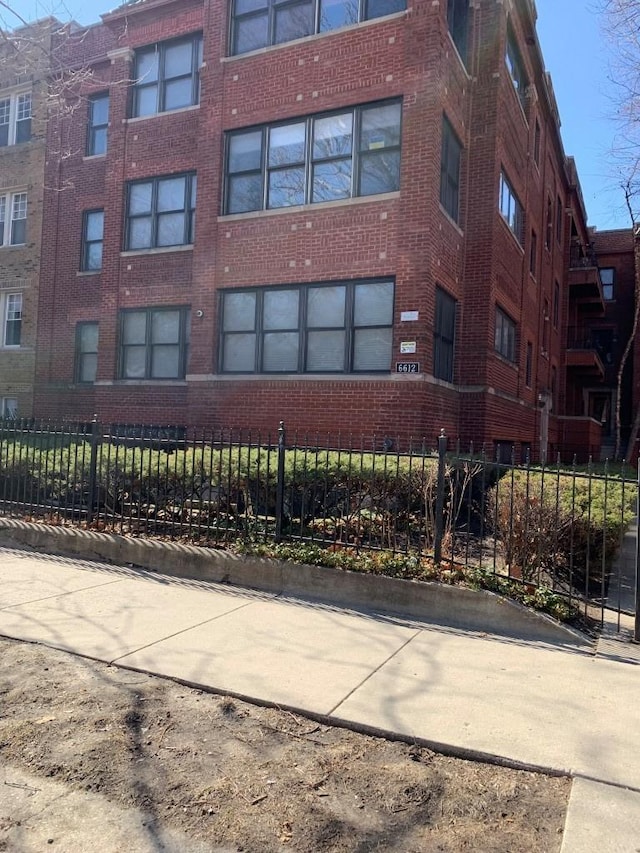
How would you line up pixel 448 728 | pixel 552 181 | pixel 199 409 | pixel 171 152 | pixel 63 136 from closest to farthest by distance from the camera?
pixel 448 728, pixel 199 409, pixel 171 152, pixel 63 136, pixel 552 181

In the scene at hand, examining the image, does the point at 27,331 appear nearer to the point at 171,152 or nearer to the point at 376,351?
the point at 171,152

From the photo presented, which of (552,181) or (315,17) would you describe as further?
(552,181)

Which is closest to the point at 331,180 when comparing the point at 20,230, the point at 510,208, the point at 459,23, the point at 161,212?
the point at 459,23

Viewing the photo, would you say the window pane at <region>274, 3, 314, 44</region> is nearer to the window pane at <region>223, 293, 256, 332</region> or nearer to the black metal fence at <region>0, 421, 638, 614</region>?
the window pane at <region>223, 293, 256, 332</region>

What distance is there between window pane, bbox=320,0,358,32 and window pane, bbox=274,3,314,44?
0.85 ft

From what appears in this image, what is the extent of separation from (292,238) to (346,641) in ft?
28.9

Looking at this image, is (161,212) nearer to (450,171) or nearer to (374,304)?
(374,304)

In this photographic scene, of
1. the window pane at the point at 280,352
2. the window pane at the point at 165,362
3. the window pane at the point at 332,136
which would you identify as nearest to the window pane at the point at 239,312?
the window pane at the point at 280,352

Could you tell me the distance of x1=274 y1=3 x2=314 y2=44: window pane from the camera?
1231cm

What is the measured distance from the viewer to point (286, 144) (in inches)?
487

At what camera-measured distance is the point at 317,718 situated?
3727 millimetres

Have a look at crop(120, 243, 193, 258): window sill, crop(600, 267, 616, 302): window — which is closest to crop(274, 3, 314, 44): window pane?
crop(120, 243, 193, 258): window sill

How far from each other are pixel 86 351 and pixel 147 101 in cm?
626

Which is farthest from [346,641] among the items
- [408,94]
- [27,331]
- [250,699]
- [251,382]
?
[27,331]
